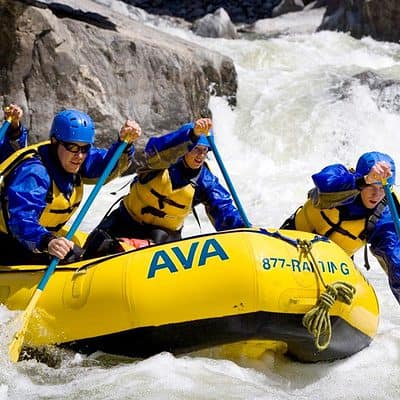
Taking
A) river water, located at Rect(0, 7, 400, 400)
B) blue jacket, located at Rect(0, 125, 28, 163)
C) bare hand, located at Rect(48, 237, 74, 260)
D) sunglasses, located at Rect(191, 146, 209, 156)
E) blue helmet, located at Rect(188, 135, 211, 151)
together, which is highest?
blue helmet, located at Rect(188, 135, 211, 151)

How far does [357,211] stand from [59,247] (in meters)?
1.54

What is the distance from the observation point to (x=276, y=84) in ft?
38.0

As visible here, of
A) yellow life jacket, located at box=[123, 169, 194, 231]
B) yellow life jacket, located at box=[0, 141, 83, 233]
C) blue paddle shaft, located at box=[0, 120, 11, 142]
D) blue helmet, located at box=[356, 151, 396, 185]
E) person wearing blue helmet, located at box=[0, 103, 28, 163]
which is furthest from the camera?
person wearing blue helmet, located at box=[0, 103, 28, 163]

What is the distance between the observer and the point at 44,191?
3.76 m

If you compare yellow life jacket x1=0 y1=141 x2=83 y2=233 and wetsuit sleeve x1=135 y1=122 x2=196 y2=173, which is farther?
wetsuit sleeve x1=135 y1=122 x2=196 y2=173

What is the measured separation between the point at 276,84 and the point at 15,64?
4515mm

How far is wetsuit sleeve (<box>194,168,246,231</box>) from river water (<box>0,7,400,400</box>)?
3.13 feet

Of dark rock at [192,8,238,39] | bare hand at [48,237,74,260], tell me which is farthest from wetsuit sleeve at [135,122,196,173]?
dark rock at [192,8,238,39]

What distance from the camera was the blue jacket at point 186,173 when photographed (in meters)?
4.18

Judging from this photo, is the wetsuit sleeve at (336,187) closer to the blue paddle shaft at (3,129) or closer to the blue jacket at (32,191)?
the blue jacket at (32,191)

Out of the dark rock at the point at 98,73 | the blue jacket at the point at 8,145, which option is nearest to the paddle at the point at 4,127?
the blue jacket at the point at 8,145

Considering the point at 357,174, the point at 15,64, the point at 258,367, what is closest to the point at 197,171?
the point at 357,174

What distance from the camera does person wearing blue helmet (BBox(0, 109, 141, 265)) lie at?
364 cm

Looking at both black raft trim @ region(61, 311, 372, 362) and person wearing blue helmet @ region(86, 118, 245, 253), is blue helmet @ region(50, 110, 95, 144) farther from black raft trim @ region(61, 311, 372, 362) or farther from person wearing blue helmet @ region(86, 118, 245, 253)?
black raft trim @ region(61, 311, 372, 362)
